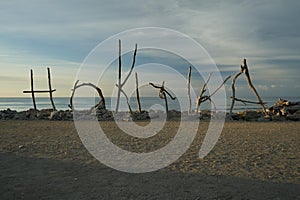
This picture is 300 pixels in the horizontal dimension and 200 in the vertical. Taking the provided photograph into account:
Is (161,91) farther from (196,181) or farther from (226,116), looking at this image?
(196,181)

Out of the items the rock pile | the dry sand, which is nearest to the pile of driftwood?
the rock pile

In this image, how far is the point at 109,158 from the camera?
23.7 feet

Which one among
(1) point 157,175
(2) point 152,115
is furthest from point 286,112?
(1) point 157,175

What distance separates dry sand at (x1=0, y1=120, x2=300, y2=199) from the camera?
4.72 meters

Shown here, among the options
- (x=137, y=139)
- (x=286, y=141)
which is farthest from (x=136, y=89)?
(x=286, y=141)

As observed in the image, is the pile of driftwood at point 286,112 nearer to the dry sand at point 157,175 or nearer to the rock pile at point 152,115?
the rock pile at point 152,115

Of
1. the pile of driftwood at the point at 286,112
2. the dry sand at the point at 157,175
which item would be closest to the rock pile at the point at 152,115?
the pile of driftwood at the point at 286,112

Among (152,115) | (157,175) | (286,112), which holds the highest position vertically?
(286,112)

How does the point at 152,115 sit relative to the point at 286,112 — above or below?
below

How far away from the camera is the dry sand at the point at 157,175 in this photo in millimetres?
4723

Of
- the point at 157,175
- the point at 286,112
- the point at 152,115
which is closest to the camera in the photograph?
the point at 157,175

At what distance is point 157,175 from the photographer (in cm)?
577

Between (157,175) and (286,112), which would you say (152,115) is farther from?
(157,175)

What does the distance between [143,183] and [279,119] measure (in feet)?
44.6
